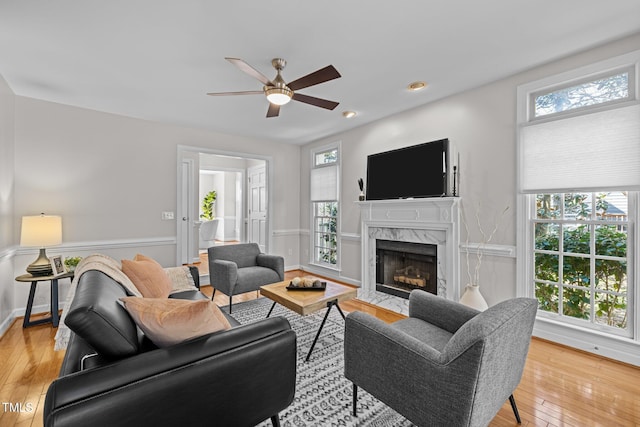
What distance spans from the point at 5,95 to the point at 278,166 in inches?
Answer: 144

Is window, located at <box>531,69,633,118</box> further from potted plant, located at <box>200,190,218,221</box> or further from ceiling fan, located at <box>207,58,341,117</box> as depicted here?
potted plant, located at <box>200,190,218,221</box>

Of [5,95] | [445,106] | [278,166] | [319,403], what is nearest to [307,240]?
[278,166]

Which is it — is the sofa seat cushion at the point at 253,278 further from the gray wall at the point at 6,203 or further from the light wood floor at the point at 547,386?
the gray wall at the point at 6,203

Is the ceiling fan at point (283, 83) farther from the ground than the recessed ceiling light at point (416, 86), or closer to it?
closer to it

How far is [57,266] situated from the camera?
3.12 metres

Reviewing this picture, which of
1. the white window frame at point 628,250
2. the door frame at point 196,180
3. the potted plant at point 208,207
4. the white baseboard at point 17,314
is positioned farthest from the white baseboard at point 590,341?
the potted plant at point 208,207

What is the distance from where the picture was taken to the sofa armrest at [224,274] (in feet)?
11.1

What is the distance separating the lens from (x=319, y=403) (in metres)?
1.88

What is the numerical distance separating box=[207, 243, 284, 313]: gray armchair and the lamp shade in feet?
5.24

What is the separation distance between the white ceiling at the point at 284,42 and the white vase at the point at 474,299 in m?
2.19

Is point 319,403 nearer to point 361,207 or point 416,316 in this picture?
point 416,316

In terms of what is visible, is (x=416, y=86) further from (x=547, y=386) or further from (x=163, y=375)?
(x=163, y=375)

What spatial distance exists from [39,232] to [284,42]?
3.19 m

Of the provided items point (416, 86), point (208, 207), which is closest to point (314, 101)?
point (416, 86)
